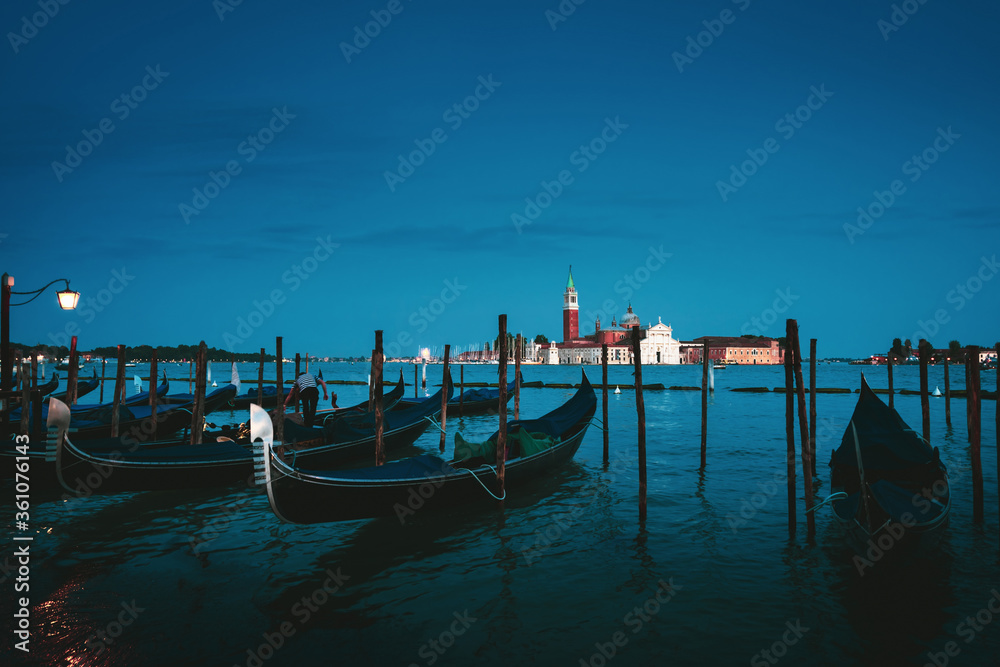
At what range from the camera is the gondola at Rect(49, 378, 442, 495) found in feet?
21.9

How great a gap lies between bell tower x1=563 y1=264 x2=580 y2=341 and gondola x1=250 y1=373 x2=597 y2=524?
371 feet

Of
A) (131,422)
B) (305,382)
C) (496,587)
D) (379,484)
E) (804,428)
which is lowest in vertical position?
(496,587)

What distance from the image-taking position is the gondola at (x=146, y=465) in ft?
21.9

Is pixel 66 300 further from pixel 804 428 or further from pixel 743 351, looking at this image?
pixel 743 351

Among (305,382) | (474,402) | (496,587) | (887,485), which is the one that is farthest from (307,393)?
(474,402)

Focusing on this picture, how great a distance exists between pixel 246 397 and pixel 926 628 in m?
22.4

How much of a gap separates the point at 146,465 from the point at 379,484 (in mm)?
3155

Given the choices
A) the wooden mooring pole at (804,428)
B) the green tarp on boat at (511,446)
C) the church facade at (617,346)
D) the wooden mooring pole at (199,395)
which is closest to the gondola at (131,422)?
the wooden mooring pole at (199,395)

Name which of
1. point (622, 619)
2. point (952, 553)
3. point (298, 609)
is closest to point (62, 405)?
point (298, 609)

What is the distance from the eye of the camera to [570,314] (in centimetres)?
12162

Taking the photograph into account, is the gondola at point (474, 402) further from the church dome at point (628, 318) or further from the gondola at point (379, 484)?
the church dome at point (628, 318)

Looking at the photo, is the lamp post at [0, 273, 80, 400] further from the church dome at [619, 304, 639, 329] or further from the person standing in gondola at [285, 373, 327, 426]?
the church dome at [619, 304, 639, 329]

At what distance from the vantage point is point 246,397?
23.1m

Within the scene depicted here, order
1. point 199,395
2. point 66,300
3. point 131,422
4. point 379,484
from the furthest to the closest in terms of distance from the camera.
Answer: point 131,422, point 199,395, point 66,300, point 379,484
